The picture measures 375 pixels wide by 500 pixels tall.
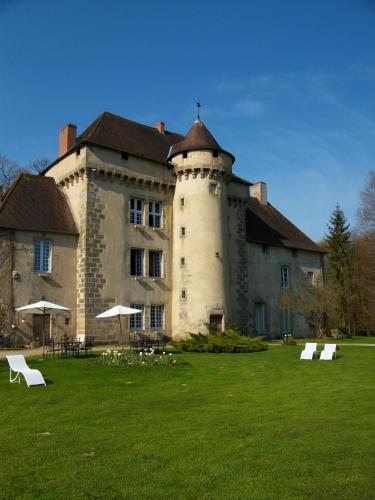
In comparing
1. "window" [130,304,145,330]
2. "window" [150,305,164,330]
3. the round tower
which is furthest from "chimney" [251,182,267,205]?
"window" [130,304,145,330]

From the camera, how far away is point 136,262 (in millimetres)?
28359

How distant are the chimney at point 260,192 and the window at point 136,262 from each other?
51.0 feet

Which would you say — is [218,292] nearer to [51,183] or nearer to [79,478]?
[51,183]

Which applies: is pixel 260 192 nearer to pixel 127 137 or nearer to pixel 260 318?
pixel 260 318

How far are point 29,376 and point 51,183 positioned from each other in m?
18.1

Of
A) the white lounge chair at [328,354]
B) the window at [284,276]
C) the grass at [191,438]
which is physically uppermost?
the window at [284,276]

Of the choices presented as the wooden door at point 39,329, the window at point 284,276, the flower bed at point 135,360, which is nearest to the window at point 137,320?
the wooden door at point 39,329

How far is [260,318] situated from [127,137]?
15.0 metres

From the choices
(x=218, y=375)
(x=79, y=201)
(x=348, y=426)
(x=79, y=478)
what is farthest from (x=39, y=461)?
(x=79, y=201)

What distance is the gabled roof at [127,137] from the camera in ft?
91.1

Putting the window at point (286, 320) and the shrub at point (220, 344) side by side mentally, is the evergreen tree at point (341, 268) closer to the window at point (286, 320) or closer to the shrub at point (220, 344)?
the window at point (286, 320)

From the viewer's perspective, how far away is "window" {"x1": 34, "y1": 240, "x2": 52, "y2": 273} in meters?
25.2

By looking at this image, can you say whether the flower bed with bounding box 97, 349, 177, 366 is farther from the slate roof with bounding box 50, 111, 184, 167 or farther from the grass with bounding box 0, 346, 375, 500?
the slate roof with bounding box 50, 111, 184, 167

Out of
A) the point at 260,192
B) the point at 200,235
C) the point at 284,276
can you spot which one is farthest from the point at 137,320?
the point at 260,192
